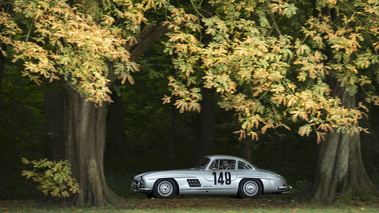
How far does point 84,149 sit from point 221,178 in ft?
16.5

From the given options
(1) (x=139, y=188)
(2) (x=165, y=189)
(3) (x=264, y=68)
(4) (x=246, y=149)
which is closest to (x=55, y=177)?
(1) (x=139, y=188)

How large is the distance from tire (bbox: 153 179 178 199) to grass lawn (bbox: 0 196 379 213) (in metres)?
0.42

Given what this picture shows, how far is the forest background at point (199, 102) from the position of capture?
1270 centimetres

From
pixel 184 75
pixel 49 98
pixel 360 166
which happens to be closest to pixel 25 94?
pixel 49 98

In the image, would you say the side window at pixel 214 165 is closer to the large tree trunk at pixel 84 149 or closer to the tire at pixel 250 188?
the tire at pixel 250 188

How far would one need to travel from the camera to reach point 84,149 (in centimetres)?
1513

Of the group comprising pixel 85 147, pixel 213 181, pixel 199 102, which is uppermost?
pixel 199 102

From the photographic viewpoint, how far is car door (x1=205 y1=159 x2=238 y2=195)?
18328 mm

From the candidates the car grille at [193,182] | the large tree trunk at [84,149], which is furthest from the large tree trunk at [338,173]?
the large tree trunk at [84,149]

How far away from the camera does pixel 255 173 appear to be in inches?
736

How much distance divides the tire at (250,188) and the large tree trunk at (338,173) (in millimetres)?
2148

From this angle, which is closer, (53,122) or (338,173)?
(338,173)

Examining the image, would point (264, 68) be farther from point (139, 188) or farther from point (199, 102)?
point (199, 102)

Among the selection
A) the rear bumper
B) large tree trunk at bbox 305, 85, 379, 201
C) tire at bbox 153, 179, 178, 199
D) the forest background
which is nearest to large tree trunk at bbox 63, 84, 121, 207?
the forest background
